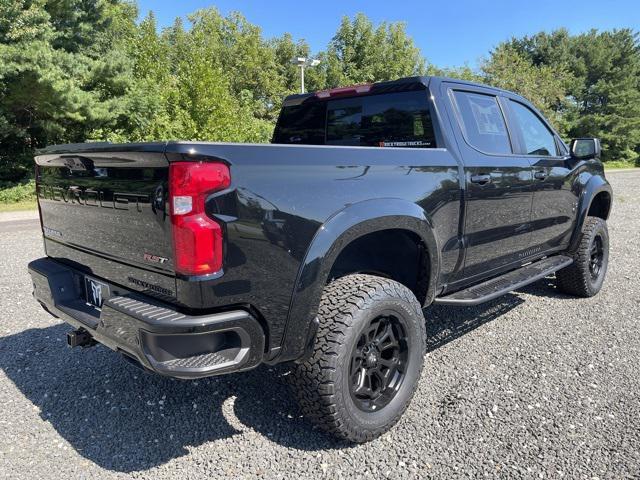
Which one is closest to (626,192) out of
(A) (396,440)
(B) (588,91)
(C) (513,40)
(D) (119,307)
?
(A) (396,440)

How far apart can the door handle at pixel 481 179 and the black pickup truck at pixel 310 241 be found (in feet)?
0.04

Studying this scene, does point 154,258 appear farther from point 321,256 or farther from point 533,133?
point 533,133

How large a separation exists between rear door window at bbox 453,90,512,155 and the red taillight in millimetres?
2010

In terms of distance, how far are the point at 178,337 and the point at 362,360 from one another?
1.01 metres

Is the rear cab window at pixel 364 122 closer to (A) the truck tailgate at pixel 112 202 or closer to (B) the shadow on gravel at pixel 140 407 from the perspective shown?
(B) the shadow on gravel at pixel 140 407

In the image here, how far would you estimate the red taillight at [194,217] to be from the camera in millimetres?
1850

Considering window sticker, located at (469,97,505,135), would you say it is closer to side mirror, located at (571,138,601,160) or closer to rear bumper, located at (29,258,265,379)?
side mirror, located at (571,138,601,160)

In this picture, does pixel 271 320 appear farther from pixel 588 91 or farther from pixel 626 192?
pixel 588 91

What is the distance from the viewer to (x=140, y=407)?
2.82 m

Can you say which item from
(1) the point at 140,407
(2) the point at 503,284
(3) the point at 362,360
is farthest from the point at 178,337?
(2) the point at 503,284

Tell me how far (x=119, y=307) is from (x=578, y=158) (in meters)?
4.16

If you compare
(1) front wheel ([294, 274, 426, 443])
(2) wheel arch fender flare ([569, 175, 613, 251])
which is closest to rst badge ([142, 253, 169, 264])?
(1) front wheel ([294, 274, 426, 443])

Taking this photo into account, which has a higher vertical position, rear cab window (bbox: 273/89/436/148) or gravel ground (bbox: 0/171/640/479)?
rear cab window (bbox: 273/89/436/148)

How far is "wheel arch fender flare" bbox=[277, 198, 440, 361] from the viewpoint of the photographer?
215 centimetres
